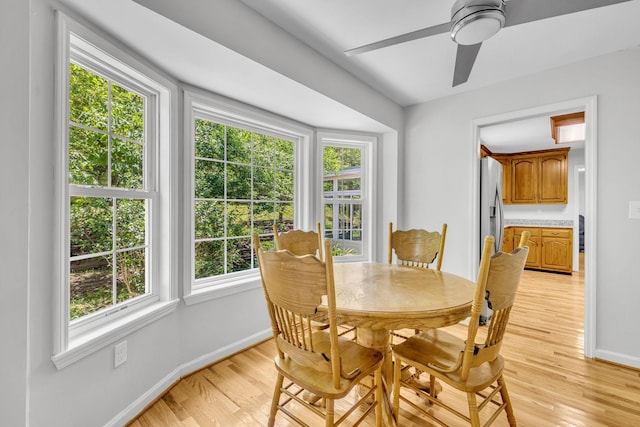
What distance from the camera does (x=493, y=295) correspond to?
4.04 ft

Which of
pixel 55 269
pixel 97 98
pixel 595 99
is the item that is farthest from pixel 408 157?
pixel 55 269

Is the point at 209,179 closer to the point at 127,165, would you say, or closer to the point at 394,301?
the point at 127,165

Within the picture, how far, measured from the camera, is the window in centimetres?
339

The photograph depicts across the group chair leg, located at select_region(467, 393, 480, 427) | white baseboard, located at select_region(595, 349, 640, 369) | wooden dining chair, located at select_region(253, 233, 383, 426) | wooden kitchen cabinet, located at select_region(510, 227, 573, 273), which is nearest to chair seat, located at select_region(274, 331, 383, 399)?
wooden dining chair, located at select_region(253, 233, 383, 426)

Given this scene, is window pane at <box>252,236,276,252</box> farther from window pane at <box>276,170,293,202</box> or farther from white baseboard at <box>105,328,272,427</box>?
white baseboard at <box>105,328,272,427</box>

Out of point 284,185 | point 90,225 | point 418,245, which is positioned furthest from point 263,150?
point 418,245

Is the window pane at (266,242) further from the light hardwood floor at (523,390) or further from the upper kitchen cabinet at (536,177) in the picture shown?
the upper kitchen cabinet at (536,177)

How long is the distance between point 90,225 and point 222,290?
105cm

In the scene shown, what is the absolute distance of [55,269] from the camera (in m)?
1.32

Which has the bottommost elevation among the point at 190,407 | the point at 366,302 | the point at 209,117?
the point at 190,407

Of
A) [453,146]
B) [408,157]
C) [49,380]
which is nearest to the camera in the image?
[49,380]

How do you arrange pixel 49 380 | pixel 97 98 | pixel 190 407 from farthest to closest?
pixel 190 407
pixel 97 98
pixel 49 380

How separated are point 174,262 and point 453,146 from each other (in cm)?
300

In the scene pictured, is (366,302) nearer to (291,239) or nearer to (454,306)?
(454,306)
